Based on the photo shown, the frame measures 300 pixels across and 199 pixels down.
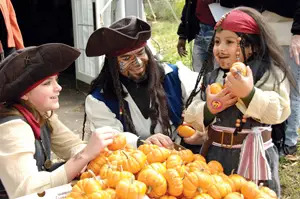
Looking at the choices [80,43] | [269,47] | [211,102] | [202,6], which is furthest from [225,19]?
[80,43]

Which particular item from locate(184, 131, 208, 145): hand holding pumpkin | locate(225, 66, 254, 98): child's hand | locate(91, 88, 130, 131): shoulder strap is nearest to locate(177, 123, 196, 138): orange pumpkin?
locate(184, 131, 208, 145): hand holding pumpkin

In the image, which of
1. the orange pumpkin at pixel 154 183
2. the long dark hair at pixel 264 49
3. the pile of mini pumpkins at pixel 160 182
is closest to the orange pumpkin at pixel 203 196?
the pile of mini pumpkins at pixel 160 182

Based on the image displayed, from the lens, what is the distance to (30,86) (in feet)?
7.23

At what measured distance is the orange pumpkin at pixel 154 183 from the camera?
5.93 ft

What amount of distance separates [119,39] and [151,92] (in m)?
0.46

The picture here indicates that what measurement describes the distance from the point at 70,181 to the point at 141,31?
3.72ft

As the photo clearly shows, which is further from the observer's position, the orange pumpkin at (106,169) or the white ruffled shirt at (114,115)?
the white ruffled shirt at (114,115)

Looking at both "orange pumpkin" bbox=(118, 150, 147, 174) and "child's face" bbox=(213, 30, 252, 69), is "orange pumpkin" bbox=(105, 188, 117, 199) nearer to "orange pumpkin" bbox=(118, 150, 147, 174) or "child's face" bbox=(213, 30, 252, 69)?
"orange pumpkin" bbox=(118, 150, 147, 174)

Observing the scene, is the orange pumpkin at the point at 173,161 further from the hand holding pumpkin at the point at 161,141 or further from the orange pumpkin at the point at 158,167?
the hand holding pumpkin at the point at 161,141

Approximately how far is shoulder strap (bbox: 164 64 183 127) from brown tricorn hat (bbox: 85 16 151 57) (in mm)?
371

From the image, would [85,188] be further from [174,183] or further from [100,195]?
[174,183]

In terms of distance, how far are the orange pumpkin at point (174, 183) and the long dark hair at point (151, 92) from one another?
3.49ft

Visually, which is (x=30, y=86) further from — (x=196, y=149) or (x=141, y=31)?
(x=196, y=149)

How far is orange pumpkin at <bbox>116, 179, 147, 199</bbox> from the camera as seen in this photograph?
172 cm
